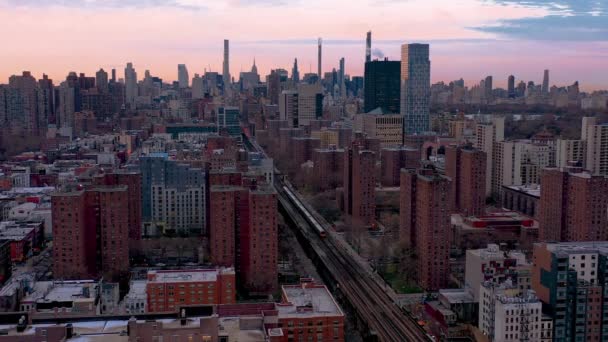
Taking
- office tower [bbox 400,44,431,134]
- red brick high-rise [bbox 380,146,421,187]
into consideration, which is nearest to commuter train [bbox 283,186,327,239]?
red brick high-rise [bbox 380,146,421,187]

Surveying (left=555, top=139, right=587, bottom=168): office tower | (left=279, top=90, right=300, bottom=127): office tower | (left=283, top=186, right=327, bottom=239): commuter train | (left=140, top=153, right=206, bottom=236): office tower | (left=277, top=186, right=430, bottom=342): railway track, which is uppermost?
(left=279, top=90, right=300, bottom=127): office tower

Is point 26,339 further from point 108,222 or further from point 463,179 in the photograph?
point 463,179

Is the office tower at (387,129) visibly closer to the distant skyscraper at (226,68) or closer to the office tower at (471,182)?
the office tower at (471,182)

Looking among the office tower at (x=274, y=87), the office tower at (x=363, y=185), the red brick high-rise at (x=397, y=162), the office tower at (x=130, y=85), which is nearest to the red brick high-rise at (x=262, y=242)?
the office tower at (x=363, y=185)

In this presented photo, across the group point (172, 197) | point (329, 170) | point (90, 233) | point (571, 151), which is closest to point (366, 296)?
point (90, 233)

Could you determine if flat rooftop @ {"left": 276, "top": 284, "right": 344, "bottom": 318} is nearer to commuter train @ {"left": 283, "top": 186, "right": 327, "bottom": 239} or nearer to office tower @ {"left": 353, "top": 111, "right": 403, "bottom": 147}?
commuter train @ {"left": 283, "top": 186, "right": 327, "bottom": 239}

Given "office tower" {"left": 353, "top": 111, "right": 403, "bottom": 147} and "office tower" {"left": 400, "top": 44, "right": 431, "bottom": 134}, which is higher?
"office tower" {"left": 400, "top": 44, "right": 431, "bottom": 134}
